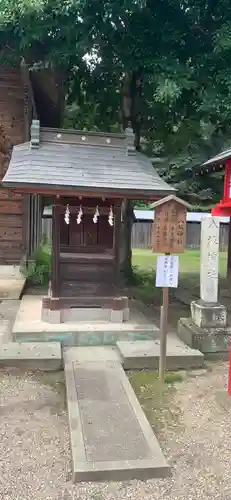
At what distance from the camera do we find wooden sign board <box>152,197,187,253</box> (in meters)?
5.50

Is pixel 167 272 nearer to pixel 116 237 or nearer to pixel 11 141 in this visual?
pixel 116 237

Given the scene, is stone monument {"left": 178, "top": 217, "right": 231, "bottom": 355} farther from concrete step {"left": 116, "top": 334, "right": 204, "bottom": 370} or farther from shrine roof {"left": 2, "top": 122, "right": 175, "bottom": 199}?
shrine roof {"left": 2, "top": 122, "right": 175, "bottom": 199}

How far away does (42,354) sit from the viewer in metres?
6.00

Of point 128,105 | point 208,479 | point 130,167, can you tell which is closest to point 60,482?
point 208,479

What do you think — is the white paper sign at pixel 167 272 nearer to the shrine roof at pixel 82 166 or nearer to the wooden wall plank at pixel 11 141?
the shrine roof at pixel 82 166

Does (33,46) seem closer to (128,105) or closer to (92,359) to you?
(128,105)

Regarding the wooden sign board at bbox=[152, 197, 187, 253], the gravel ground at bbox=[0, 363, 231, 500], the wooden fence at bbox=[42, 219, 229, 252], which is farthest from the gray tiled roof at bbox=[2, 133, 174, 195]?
the wooden fence at bbox=[42, 219, 229, 252]

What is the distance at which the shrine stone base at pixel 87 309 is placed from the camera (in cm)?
733

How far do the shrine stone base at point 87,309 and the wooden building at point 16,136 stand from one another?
503 cm

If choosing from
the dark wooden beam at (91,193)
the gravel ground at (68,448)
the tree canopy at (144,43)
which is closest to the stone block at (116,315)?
the gravel ground at (68,448)

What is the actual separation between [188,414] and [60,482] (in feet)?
6.07

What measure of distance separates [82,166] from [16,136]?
226 inches

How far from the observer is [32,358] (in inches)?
230

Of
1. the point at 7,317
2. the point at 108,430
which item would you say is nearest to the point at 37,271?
the point at 7,317
